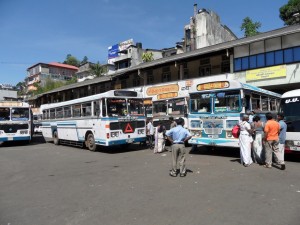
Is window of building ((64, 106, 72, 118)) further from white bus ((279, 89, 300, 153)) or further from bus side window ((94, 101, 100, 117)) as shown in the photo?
white bus ((279, 89, 300, 153))

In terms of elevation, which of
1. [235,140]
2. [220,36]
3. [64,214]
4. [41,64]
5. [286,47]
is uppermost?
[41,64]

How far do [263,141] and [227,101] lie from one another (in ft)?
8.29

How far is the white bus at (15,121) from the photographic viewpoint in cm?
1838

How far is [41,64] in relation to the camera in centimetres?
9538

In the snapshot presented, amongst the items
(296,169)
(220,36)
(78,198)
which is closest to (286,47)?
(296,169)

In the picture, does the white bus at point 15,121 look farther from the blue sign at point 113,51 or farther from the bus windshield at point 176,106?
the blue sign at point 113,51

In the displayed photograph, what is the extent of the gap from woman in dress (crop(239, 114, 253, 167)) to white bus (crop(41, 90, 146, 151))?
236 inches

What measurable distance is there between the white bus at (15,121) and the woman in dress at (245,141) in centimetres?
1463

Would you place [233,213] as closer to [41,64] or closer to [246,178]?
[246,178]

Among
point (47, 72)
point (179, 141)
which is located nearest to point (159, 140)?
→ point (179, 141)

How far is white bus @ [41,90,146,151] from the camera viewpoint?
44.7 ft

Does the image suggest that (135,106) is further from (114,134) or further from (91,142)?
(91,142)

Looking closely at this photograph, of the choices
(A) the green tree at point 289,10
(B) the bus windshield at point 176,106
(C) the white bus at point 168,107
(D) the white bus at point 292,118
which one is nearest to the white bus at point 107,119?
(C) the white bus at point 168,107

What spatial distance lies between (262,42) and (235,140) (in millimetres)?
14264
